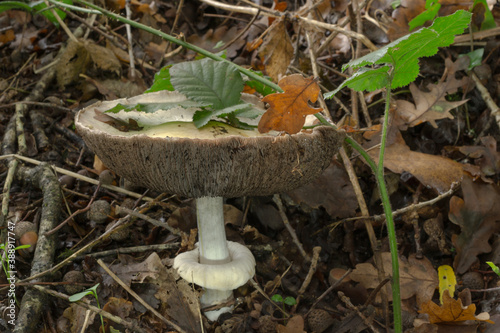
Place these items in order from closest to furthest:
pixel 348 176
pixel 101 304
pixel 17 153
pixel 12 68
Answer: pixel 101 304 → pixel 348 176 → pixel 17 153 → pixel 12 68

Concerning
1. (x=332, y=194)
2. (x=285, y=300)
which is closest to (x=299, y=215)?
(x=332, y=194)

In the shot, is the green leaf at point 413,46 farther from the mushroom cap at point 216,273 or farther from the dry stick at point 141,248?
the dry stick at point 141,248

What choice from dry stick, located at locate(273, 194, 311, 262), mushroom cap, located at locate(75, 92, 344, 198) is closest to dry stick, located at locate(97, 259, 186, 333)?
mushroom cap, located at locate(75, 92, 344, 198)

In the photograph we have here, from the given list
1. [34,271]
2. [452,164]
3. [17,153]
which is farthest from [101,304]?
[452,164]

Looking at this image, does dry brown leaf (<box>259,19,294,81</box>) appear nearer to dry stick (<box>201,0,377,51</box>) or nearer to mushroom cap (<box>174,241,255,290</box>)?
dry stick (<box>201,0,377,51</box>)

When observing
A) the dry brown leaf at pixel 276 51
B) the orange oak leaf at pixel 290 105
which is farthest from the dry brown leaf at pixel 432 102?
the orange oak leaf at pixel 290 105

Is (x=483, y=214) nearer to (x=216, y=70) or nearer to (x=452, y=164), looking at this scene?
(x=452, y=164)
